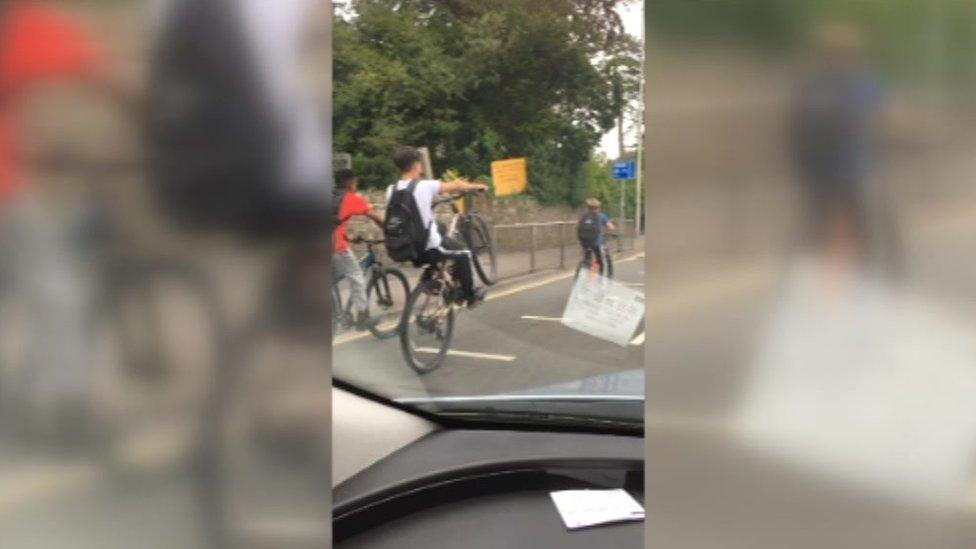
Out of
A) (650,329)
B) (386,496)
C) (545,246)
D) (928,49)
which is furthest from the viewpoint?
(545,246)

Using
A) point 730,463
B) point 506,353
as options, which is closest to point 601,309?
point 506,353

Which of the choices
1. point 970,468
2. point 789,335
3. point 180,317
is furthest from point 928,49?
point 180,317

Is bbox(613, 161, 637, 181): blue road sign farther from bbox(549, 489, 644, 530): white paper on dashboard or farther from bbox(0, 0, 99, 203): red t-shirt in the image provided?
bbox(0, 0, 99, 203): red t-shirt

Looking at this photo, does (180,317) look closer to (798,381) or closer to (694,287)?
(694,287)

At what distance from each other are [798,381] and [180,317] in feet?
2.31

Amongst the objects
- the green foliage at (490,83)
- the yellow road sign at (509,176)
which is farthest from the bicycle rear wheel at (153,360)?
the yellow road sign at (509,176)

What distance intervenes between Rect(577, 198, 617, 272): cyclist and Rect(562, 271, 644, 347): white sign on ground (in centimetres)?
7

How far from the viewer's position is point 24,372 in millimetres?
962

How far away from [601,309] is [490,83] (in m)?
0.88

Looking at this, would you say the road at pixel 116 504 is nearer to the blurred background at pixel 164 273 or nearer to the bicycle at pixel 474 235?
the blurred background at pixel 164 273

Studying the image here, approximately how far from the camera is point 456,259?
10.4 ft

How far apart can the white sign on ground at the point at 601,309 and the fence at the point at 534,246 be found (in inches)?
4.3

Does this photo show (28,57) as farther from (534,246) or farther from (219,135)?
(534,246)

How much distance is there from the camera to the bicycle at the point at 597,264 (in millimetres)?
2752
